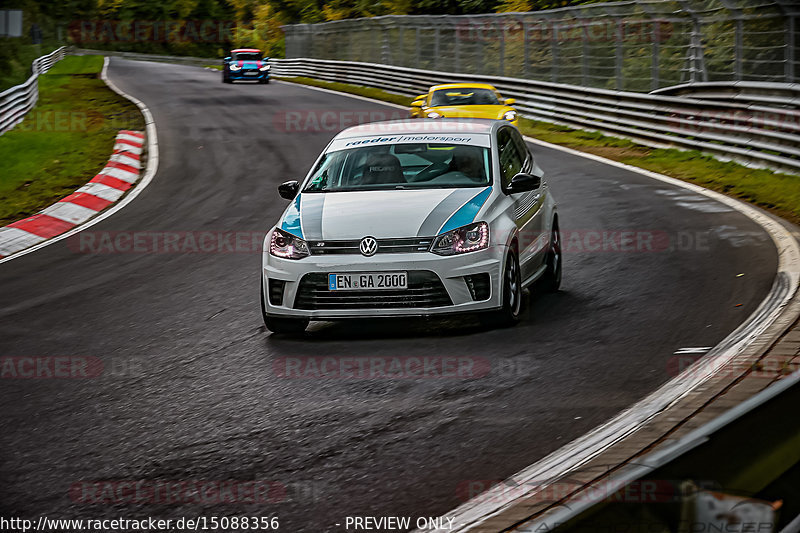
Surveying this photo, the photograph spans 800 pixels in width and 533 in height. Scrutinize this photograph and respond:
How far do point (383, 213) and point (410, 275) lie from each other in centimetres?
61

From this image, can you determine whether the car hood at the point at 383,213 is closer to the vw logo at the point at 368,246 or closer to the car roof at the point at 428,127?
the vw logo at the point at 368,246

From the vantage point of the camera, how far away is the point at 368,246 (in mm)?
7926

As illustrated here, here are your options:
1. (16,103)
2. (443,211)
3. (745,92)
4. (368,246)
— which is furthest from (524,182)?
(16,103)

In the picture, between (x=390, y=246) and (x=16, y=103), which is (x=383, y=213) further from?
(x=16, y=103)

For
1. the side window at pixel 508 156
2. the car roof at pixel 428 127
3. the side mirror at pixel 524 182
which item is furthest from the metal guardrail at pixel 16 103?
the side mirror at pixel 524 182

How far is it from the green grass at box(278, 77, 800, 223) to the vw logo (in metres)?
7.11

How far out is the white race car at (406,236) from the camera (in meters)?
7.89

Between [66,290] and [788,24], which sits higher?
[788,24]

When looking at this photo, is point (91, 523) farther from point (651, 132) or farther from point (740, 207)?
point (651, 132)

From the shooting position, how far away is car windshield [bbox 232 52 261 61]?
4834 centimetres

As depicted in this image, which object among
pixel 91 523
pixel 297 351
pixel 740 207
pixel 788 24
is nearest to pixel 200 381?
pixel 297 351

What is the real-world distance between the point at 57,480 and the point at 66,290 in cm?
575

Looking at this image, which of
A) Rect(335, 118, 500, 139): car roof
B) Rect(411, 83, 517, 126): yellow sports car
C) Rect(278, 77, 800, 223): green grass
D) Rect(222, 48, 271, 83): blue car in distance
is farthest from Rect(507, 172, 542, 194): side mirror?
Rect(222, 48, 271, 83): blue car in distance

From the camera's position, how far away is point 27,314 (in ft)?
31.5
